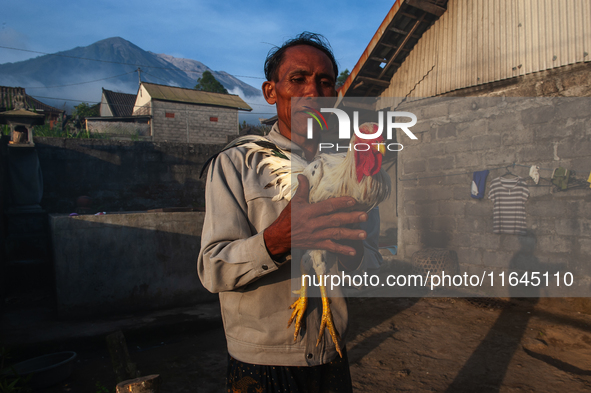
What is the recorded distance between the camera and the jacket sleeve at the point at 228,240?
1093 mm

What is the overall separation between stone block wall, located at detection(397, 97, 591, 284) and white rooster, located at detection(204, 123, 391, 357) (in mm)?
5577

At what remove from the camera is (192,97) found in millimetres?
25359

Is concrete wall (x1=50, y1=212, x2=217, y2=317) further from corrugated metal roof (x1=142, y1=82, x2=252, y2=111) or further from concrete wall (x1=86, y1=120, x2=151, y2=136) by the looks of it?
corrugated metal roof (x1=142, y1=82, x2=252, y2=111)

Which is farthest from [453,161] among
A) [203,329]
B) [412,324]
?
[203,329]

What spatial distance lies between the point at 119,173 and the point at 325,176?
1069 cm

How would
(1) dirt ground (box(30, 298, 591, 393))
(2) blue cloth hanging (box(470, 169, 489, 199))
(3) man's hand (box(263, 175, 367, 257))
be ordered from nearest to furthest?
(3) man's hand (box(263, 175, 367, 257)) < (1) dirt ground (box(30, 298, 591, 393)) < (2) blue cloth hanging (box(470, 169, 489, 199))

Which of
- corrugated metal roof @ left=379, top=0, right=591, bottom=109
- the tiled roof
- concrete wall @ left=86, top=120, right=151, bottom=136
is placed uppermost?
the tiled roof

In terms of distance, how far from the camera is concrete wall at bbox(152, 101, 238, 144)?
23.9m

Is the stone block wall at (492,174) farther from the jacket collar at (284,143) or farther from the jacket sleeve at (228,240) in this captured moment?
the jacket sleeve at (228,240)

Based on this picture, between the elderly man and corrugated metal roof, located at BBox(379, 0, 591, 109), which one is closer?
the elderly man

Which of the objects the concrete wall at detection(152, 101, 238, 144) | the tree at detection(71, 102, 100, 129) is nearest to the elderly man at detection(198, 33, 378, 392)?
the concrete wall at detection(152, 101, 238, 144)

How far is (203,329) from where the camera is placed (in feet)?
17.0

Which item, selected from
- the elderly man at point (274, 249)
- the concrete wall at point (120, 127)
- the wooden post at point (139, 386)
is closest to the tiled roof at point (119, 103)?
the concrete wall at point (120, 127)

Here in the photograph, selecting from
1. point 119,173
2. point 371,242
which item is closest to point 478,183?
point 371,242
